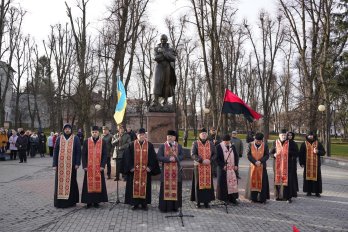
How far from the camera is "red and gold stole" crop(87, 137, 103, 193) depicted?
850 centimetres

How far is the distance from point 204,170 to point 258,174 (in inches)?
65.5

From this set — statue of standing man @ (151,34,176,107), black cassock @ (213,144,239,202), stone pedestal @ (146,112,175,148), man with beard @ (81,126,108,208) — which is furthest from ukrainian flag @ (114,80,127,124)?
statue of standing man @ (151,34,176,107)

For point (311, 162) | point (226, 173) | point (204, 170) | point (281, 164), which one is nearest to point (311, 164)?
point (311, 162)

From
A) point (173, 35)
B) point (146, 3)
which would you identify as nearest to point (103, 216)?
point (146, 3)

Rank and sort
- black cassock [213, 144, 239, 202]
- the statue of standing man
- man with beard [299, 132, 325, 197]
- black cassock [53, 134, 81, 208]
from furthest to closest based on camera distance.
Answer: the statue of standing man < man with beard [299, 132, 325, 197] < black cassock [213, 144, 239, 202] < black cassock [53, 134, 81, 208]

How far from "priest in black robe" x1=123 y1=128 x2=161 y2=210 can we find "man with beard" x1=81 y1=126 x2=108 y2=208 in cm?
68

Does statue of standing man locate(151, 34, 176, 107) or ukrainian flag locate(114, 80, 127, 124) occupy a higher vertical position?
statue of standing man locate(151, 34, 176, 107)

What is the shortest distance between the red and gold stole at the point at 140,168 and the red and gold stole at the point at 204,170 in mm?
1295

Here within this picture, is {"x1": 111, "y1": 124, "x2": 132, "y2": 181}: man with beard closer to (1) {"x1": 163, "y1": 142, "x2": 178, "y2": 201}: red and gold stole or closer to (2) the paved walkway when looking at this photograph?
(2) the paved walkway

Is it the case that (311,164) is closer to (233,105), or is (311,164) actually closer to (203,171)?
(233,105)

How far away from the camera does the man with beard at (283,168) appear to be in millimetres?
9531

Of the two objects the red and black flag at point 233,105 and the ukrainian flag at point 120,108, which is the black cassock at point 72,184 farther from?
the red and black flag at point 233,105

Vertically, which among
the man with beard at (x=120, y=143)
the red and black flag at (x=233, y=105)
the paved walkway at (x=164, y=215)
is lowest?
the paved walkway at (x=164, y=215)

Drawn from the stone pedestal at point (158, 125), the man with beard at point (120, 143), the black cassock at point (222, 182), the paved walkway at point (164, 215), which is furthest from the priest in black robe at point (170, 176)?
the stone pedestal at point (158, 125)
